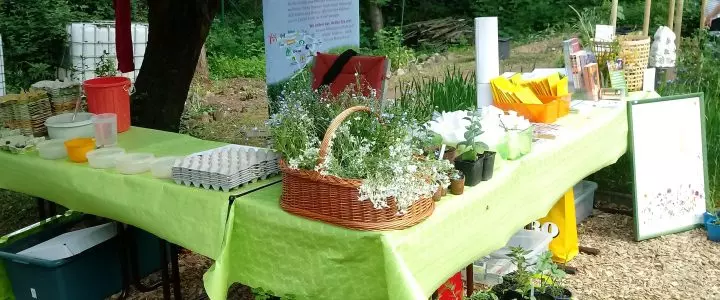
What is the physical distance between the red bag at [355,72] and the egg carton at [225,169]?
1.59 meters

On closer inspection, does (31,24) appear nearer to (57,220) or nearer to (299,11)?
(299,11)

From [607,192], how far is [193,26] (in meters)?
2.91

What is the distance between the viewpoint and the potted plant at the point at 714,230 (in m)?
3.94

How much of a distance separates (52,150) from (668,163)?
313 cm

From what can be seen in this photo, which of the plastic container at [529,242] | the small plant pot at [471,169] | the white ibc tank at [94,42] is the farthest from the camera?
the white ibc tank at [94,42]

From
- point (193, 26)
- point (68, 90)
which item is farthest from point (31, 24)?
point (68, 90)

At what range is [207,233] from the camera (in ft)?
7.84

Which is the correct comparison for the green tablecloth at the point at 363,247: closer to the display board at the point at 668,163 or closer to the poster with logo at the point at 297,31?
the display board at the point at 668,163

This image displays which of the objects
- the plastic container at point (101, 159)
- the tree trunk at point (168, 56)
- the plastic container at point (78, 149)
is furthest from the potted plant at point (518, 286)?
the tree trunk at point (168, 56)

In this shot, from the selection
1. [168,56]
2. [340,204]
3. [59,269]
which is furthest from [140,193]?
[168,56]

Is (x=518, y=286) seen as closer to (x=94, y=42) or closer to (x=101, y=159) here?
(x=101, y=159)

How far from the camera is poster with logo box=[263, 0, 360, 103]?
5.18m

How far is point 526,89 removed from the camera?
336 centimetres

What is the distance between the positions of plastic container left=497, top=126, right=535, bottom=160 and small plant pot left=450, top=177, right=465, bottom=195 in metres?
0.39
